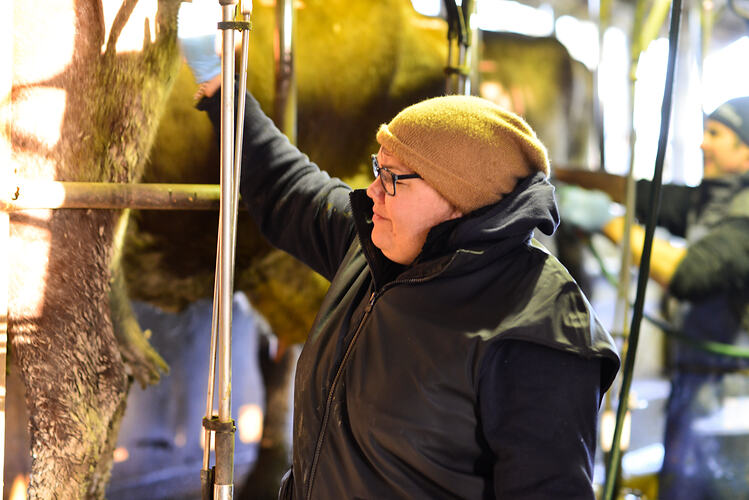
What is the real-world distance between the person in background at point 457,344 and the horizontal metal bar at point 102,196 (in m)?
0.36

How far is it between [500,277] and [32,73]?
30.2 inches

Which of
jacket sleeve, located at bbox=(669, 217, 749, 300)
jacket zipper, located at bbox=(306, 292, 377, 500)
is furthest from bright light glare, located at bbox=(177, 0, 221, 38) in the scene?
jacket sleeve, located at bbox=(669, 217, 749, 300)

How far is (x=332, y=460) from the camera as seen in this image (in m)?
1.00

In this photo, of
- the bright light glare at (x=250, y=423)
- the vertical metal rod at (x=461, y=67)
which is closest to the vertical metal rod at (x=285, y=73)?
the vertical metal rod at (x=461, y=67)

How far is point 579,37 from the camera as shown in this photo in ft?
10.4

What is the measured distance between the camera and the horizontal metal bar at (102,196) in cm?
102

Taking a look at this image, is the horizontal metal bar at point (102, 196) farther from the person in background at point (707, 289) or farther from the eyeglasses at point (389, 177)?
the person in background at point (707, 289)

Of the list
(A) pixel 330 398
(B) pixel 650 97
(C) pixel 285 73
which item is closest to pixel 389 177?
A: (A) pixel 330 398

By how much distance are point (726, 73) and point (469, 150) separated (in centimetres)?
308

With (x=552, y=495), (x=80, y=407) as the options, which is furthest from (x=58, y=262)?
(x=552, y=495)

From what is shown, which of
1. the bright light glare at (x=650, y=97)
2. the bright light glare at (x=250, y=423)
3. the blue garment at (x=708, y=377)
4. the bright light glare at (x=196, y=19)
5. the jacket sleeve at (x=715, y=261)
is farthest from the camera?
the bright light glare at (x=650, y=97)

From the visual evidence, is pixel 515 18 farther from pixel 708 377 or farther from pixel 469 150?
pixel 469 150

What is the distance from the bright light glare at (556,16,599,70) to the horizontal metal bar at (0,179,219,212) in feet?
7.21

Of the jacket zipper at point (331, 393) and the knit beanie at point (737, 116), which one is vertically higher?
the knit beanie at point (737, 116)
